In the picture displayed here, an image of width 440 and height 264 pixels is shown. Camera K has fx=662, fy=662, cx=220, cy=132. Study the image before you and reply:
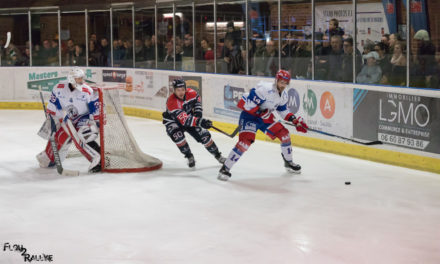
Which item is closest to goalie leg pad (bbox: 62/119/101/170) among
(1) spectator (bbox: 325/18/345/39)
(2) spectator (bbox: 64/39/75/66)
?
(1) spectator (bbox: 325/18/345/39)

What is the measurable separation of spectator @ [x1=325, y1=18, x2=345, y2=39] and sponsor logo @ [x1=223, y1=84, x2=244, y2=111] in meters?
1.85

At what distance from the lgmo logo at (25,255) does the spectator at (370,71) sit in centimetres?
518

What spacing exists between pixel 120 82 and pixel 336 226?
9.59 metres

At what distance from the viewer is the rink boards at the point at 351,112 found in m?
7.42

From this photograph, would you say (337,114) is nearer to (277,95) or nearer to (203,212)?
(277,95)

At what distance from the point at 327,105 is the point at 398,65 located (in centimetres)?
116

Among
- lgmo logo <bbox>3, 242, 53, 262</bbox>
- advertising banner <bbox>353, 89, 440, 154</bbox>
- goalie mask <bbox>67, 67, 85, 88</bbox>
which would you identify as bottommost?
lgmo logo <bbox>3, 242, 53, 262</bbox>

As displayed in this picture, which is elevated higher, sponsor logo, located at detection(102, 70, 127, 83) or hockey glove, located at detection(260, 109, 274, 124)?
sponsor logo, located at detection(102, 70, 127, 83)

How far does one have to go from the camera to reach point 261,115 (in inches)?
282

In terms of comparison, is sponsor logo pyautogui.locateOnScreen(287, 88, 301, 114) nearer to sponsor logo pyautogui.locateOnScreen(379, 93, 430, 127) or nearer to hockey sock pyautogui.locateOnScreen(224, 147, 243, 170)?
sponsor logo pyautogui.locateOnScreen(379, 93, 430, 127)

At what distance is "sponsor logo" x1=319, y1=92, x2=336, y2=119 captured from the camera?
344 inches

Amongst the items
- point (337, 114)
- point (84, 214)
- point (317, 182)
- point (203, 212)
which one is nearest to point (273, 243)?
point (203, 212)

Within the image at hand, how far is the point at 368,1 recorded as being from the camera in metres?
8.75

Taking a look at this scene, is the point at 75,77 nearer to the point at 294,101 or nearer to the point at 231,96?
the point at 294,101
